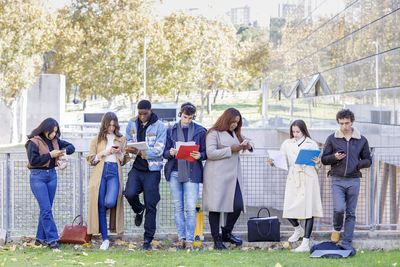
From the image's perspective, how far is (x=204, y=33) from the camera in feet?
182

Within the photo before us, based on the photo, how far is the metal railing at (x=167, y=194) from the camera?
970 cm

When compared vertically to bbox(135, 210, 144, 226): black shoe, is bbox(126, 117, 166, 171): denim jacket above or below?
above

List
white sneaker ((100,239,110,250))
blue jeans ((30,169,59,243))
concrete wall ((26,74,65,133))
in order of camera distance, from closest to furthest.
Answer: blue jeans ((30,169,59,243)) < white sneaker ((100,239,110,250)) < concrete wall ((26,74,65,133))

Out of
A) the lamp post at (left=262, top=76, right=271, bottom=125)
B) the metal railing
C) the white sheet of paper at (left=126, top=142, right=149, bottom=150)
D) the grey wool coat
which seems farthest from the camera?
the lamp post at (left=262, top=76, right=271, bottom=125)

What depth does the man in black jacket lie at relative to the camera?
859 centimetres

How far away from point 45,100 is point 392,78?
33222mm

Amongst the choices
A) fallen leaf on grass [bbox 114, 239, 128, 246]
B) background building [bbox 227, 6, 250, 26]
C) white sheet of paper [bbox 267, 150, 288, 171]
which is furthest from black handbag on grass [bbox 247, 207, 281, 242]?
background building [bbox 227, 6, 250, 26]

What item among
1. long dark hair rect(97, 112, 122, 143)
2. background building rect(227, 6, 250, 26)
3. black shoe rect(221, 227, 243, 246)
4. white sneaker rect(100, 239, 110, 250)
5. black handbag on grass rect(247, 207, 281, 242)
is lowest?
white sneaker rect(100, 239, 110, 250)

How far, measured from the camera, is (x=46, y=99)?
4672 cm

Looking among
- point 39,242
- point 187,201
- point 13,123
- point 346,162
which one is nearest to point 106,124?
point 187,201

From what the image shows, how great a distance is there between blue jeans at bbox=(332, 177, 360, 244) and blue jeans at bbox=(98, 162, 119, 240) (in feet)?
9.45

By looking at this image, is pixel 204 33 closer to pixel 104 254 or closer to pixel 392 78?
pixel 392 78

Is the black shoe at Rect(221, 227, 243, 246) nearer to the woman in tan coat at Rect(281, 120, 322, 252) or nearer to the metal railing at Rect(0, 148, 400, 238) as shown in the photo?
the metal railing at Rect(0, 148, 400, 238)

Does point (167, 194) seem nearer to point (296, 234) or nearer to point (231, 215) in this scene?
point (231, 215)
